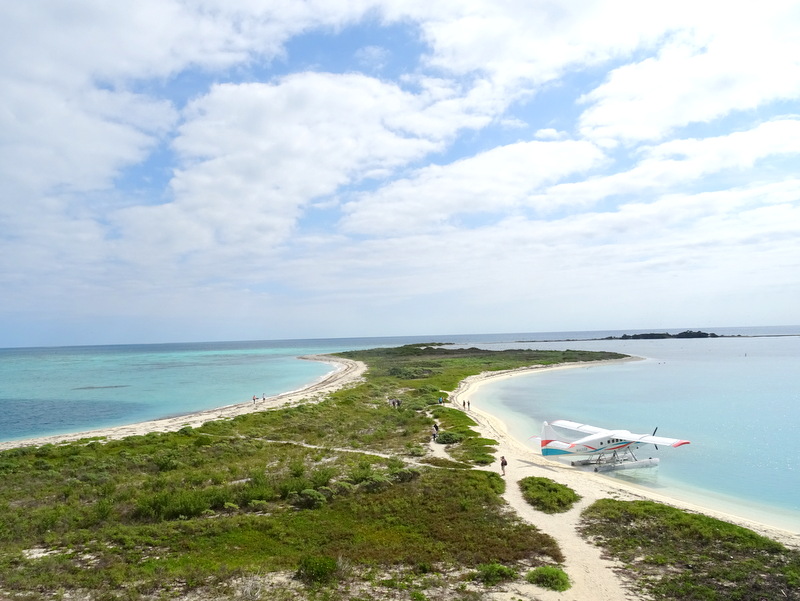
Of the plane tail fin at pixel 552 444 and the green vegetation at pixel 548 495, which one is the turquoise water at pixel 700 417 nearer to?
the plane tail fin at pixel 552 444

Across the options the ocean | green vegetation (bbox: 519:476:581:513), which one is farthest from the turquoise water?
green vegetation (bbox: 519:476:581:513)

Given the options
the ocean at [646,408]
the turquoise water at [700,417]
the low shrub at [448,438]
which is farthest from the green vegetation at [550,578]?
the low shrub at [448,438]

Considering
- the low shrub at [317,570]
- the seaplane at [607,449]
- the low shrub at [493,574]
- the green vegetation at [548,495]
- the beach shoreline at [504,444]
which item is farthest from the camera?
the seaplane at [607,449]

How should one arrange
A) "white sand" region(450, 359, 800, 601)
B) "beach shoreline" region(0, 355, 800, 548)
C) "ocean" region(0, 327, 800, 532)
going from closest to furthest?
1. "white sand" region(450, 359, 800, 601)
2. "beach shoreline" region(0, 355, 800, 548)
3. "ocean" region(0, 327, 800, 532)

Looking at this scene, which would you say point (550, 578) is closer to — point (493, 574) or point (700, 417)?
point (493, 574)

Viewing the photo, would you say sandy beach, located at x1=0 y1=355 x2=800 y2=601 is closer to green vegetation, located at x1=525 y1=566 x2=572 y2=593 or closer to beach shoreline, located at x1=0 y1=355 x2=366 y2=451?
beach shoreline, located at x1=0 y1=355 x2=366 y2=451

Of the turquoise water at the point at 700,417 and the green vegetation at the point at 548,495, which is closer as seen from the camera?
the green vegetation at the point at 548,495
